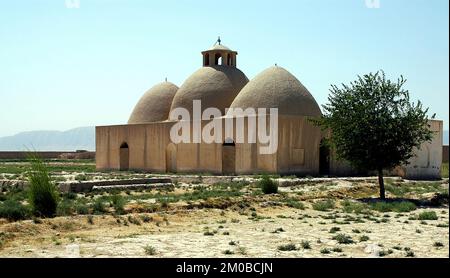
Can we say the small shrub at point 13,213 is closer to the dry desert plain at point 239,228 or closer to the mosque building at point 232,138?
the dry desert plain at point 239,228

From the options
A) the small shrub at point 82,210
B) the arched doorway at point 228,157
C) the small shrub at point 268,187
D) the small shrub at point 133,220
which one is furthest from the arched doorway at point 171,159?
the small shrub at point 133,220

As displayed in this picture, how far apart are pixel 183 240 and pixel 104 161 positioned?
3095 centimetres

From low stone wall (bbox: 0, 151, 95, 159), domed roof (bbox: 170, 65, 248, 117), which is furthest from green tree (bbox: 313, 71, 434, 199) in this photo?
low stone wall (bbox: 0, 151, 95, 159)

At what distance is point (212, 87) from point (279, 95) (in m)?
6.00

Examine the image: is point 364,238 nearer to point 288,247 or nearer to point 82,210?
point 288,247

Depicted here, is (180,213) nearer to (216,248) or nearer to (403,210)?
(216,248)

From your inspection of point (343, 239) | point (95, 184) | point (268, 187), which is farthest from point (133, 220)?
point (95, 184)

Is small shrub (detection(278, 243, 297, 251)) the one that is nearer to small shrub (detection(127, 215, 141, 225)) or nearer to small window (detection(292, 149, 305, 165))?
small shrub (detection(127, 215, 141, 225))

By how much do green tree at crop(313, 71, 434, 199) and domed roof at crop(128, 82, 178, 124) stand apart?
23538 millimetres

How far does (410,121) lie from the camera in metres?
20.7

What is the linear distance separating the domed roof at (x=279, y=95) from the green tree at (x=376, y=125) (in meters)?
11.4

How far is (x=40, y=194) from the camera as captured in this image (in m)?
15.1

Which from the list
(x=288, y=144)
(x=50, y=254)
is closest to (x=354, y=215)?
(x=50, y=254)

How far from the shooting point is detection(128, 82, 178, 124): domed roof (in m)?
43.4
